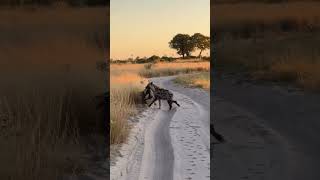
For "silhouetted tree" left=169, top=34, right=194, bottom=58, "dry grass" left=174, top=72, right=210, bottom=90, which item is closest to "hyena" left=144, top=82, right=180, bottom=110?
"dry grass" left=174, top=72, right=210, bottom=90

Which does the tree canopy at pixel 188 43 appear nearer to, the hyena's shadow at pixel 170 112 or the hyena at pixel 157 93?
the hyena at pixel 157 93

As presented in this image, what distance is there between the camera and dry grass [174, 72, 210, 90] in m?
3.95

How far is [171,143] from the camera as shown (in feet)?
13.0

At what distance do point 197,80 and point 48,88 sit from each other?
1163mm

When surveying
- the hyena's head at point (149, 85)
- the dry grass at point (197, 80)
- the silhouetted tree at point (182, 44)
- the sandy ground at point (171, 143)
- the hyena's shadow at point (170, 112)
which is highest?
the silhouetted tree at point (182, 44)

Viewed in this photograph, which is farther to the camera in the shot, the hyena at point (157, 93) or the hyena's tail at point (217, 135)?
the hyena at point (157, 93)

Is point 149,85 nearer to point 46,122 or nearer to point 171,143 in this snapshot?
point 171,143

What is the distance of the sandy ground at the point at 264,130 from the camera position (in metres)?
3.69

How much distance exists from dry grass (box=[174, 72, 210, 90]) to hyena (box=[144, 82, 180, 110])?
0.13 meters

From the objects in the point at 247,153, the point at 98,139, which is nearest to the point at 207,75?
the point at 247,153

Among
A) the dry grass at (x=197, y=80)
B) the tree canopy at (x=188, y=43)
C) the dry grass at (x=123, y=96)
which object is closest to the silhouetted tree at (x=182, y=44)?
the tree canopy at (x=188, y=43)

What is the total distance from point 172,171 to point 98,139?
0.60 meters

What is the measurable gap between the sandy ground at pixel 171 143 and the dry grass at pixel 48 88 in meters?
0.30

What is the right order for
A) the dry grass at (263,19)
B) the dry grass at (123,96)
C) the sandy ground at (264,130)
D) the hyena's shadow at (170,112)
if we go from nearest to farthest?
1. the sandy ground at (264,130)
2. the dry grass at (263,19)
3. the dry grass at (123,96)
4. the hyena's shadow at (170,112)
